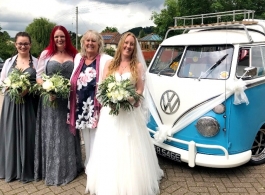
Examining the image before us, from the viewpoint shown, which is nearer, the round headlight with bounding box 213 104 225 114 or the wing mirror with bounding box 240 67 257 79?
the round headlight with bounding box 213 104 225 114

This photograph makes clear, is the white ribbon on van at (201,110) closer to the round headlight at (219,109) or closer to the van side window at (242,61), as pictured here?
the round headlight at (219,109)

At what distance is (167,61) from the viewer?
16.5ft

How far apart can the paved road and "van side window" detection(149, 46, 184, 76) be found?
1687 millimetres

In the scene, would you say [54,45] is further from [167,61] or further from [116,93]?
[167,61]

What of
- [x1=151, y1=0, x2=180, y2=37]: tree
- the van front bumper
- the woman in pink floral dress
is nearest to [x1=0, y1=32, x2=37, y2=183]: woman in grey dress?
the woman in pink floral dress

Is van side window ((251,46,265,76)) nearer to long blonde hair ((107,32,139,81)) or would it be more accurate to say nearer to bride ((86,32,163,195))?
bride ((86,32,163,195))

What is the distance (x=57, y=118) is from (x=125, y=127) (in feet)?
3.46

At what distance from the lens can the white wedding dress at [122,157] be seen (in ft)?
11.4

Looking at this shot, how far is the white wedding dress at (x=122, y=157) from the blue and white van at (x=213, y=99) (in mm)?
705

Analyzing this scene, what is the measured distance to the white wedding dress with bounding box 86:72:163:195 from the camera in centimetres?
349

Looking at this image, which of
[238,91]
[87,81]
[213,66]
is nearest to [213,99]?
[238,91]

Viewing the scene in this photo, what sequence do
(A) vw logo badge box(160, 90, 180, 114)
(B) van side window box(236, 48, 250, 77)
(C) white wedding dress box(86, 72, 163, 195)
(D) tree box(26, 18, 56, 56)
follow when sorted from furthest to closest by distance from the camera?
(D) tree box(26, 18, 56, 56), (A) vw logo badge box(160, 90, 180, 114), (B) van side window box(236, 48, 250, 77), (C) white wedding dress box(86, 72, 163, 195)

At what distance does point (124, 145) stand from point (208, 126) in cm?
127

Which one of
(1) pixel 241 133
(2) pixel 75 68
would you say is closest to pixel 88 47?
(2) pixel 75 68
